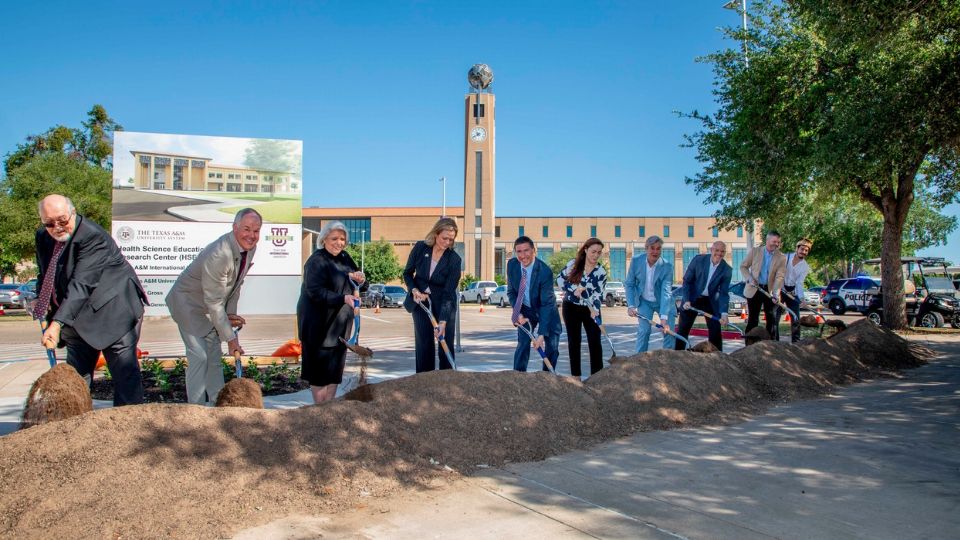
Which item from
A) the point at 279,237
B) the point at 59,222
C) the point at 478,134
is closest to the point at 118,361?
the point at 59,222

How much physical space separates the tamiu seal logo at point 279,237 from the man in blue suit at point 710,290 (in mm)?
5527

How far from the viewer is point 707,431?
5785mm

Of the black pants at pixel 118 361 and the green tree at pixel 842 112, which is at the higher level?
the green tree at pixel 842 112

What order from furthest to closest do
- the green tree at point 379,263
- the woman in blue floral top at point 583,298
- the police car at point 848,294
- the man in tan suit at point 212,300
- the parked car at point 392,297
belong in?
1. the green tree at point 379,263
2. the parked car at point 392,297
3. the police car at point 848,294
4. the woman in blue floral top at point 583,298
5. the man in tan suit at point 212,300

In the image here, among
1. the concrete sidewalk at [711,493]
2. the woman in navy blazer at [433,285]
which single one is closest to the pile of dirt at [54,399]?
the concrete sidewalk at [711,493]

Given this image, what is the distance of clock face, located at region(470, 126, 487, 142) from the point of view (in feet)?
243

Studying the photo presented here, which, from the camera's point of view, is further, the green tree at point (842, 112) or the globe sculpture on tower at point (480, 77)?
the globe sculpture on tower at point (480, 77)

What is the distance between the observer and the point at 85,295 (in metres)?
4.62

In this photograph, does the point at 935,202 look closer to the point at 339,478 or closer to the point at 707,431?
the point at 707,431

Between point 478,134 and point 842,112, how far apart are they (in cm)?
6209

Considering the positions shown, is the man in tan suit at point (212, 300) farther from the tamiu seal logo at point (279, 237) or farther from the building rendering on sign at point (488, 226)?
the building rendering on sign at point (488, 226)

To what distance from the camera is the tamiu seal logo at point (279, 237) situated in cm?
1016

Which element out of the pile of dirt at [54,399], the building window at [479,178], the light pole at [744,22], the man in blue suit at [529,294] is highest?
the building window at [479,178]

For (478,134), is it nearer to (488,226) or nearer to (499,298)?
(488,226)
